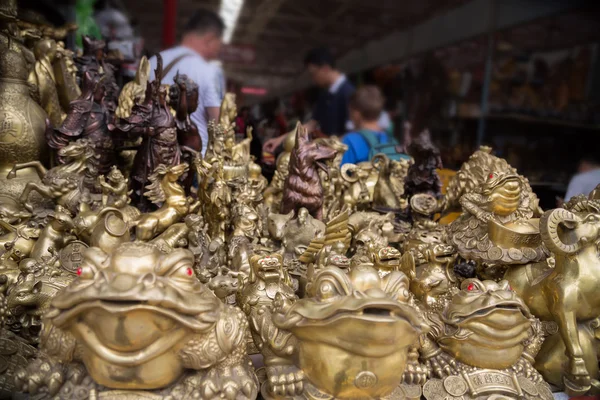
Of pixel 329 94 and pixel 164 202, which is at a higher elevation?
pixel 329 94

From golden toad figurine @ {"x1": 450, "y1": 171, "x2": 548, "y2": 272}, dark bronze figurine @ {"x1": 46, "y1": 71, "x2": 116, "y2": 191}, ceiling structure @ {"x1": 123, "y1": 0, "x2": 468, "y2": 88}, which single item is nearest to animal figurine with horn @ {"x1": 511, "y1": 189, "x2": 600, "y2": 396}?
golden toad figurine @ {"x1": 450, "y1": 171, "x2": 548, "y2": 272}

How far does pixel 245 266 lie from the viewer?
4.71 ft

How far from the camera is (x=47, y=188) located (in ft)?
5.10

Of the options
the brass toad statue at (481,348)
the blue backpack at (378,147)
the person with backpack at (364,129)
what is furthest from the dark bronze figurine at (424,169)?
the person with backpack at (364,129)

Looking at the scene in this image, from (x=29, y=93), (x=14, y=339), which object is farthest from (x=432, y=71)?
(x=14, y=339)

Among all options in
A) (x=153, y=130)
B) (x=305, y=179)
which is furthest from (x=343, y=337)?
(x=153, y=130)

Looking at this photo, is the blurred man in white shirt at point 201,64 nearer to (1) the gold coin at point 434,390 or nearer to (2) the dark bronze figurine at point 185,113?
(2) the dark bronze figurine at point 185,113

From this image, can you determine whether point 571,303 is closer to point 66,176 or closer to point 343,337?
point 343,337

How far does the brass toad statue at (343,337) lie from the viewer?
888 mm

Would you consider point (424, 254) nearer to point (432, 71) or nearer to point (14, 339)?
point (14, 339)

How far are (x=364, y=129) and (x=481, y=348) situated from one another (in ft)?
7.92

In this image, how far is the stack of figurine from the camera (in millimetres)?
907

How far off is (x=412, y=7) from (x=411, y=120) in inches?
58.1

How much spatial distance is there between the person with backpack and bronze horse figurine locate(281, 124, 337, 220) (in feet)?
4.05
